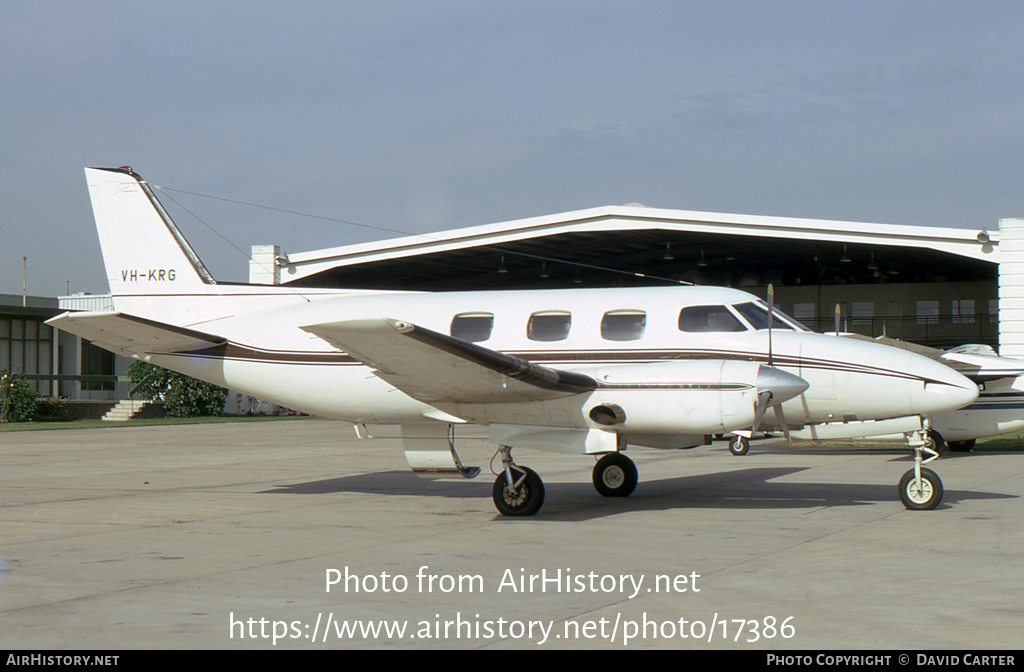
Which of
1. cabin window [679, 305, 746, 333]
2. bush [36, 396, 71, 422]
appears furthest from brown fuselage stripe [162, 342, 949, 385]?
bush [36, 396, 71, 422]

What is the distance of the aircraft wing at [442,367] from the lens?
964 centimetres

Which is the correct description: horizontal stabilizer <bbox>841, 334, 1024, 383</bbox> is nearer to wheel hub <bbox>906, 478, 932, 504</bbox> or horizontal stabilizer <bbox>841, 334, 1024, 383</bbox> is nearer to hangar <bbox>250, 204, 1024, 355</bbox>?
hangar <bbox>250, 204, 1024, 355</bbox>

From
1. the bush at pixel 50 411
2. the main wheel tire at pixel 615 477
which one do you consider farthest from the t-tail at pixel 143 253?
the bush at pixel 50 411

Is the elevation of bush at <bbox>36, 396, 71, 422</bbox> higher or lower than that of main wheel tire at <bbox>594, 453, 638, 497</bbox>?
lower

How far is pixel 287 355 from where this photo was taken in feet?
42.6

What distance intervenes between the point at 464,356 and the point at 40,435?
80.6 feet

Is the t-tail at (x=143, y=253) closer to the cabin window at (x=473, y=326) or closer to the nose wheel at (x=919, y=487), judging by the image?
the cabin window at (x=473, y=326)

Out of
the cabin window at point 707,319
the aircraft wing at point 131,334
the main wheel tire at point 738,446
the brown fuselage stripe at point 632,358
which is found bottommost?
the main wheel tire at point 738,446

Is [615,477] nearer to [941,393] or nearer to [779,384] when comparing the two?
[779,384]

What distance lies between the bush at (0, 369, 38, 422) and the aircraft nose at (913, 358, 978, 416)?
38015mm

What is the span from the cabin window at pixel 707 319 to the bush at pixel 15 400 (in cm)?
3567

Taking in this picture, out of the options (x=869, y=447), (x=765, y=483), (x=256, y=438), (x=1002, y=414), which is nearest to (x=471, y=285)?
(x=256, y=438)

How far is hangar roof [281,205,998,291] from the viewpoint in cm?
3209
